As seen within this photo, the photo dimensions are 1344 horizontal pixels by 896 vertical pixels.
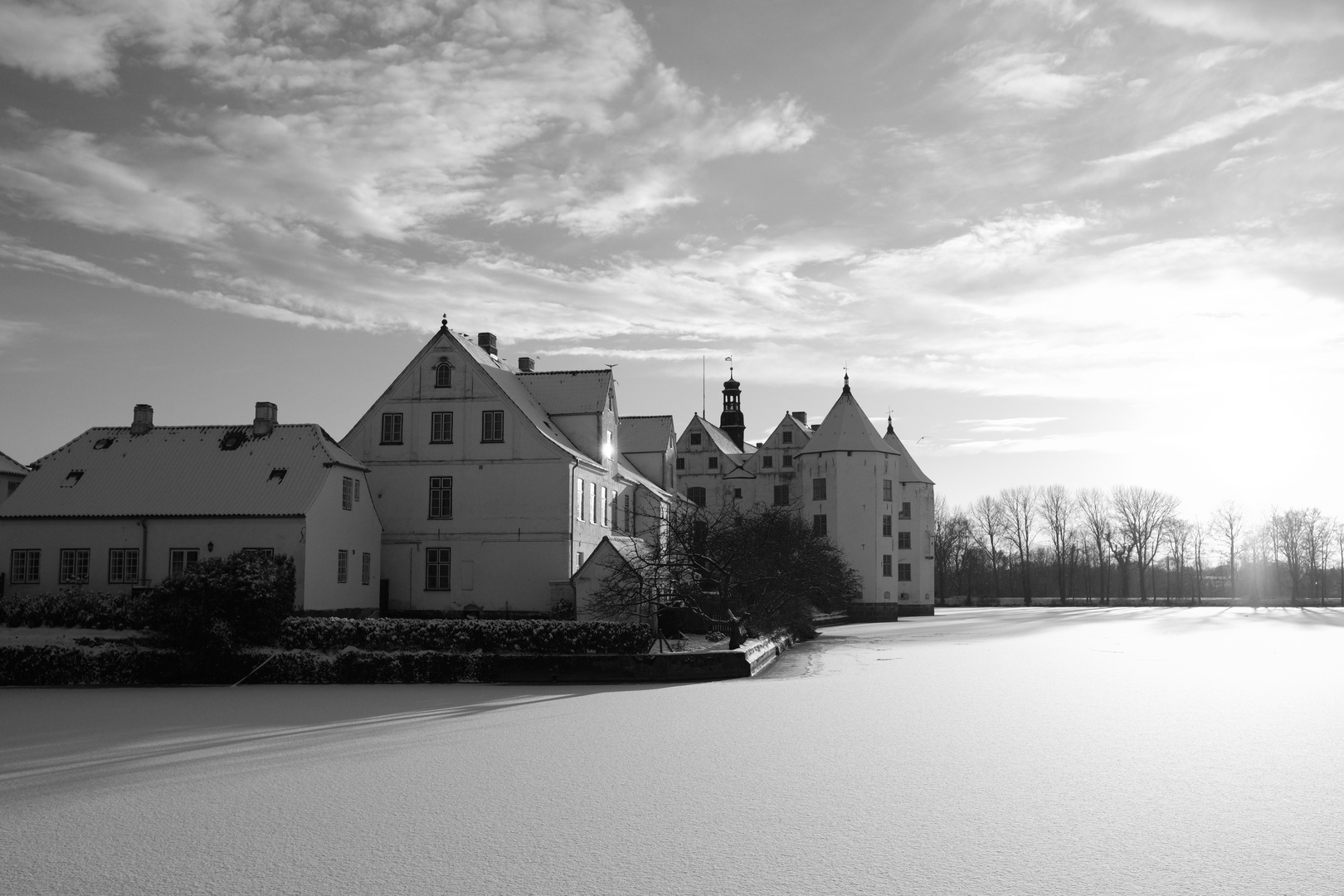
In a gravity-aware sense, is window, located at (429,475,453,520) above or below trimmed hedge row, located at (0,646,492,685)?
above

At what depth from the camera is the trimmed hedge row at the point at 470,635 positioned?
23.4 m

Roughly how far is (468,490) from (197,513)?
8637 millimetres

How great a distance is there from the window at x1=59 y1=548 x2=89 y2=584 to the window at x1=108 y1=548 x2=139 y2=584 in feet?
2.73

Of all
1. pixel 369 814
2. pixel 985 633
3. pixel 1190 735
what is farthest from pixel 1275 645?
pixel 369 814

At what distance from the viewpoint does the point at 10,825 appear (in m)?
8.90

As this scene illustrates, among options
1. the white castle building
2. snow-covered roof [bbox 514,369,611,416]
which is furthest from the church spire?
snow-covered roof [bbox 514,369,611,416]

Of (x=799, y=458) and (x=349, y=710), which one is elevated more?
(x=799, y=458)

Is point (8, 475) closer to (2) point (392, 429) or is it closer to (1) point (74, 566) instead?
(1) point (74, 566)

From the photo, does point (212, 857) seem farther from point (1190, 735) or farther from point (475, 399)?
point (475, 399)

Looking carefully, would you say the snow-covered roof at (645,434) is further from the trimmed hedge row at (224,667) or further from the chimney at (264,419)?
the trimmed hedge row at (224,667)

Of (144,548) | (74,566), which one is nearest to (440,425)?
(144,548)

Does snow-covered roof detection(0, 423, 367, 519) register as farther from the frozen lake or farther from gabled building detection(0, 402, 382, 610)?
the frozen lake

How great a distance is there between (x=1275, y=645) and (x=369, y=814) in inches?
1237

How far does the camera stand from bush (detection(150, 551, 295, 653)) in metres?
23.2
